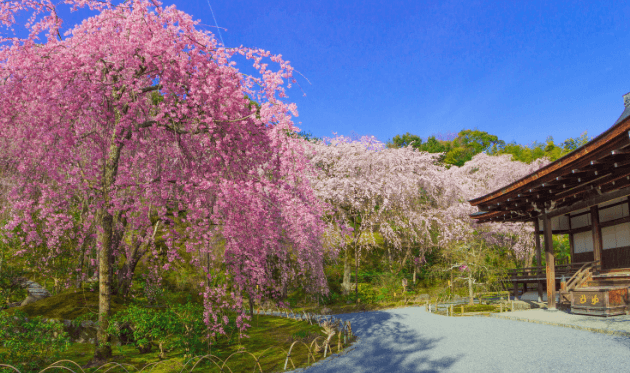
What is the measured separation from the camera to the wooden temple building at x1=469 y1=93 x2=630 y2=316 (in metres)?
8.81

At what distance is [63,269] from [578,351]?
13570mm

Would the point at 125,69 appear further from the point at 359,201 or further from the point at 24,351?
the point at 359,201

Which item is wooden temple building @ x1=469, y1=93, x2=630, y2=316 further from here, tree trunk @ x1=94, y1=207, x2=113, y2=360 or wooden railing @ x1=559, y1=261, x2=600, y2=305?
tree trunk @ x1=94, y1=207, x2=113, y2=360

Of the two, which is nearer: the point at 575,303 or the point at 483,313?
the point at 575,303

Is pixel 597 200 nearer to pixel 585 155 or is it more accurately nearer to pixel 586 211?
pixel 585 155

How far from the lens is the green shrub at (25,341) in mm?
5559

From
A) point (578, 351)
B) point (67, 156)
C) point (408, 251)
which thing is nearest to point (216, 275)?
point (67, 156)

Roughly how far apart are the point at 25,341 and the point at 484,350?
7.72 metres

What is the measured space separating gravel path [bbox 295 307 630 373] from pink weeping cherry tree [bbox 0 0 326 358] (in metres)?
2.94

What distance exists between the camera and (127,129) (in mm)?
6840

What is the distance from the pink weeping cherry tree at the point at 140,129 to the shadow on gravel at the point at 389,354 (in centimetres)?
238

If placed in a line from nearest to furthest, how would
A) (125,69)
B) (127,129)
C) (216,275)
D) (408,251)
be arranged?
(125,69)
(127,129)
(216,275)
(408,251)

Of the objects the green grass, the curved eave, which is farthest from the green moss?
the curved eave

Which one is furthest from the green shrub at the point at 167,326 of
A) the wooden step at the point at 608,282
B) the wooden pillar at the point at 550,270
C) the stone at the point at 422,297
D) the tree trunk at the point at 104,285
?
the stone at the point at 422,297
